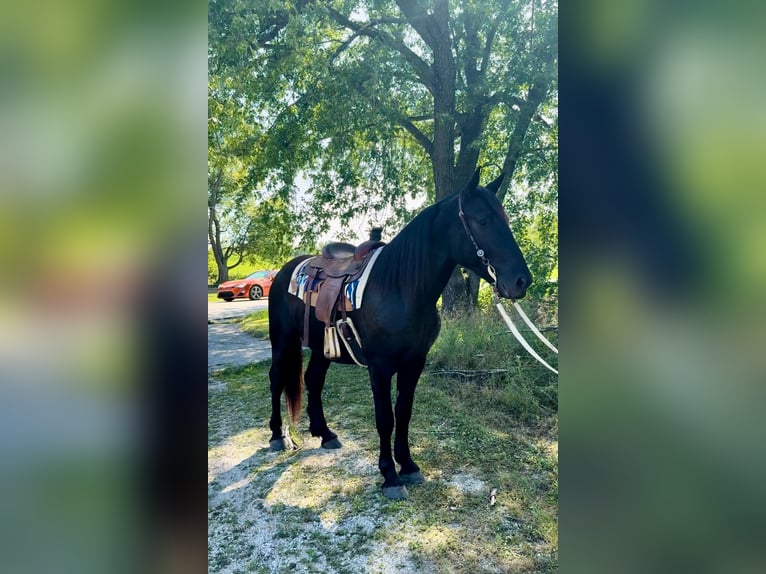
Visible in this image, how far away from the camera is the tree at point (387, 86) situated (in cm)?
481

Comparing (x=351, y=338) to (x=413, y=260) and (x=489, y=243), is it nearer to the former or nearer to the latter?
(x=413, y=260)

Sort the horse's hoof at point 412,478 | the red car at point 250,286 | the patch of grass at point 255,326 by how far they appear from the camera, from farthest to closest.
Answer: the patch of grass at point 255,326, the red car at point 250,286, the horse's hoof at point 412,478

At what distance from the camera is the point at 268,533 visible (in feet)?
7.93

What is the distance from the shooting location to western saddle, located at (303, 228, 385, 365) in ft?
9.51

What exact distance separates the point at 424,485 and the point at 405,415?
51 cm

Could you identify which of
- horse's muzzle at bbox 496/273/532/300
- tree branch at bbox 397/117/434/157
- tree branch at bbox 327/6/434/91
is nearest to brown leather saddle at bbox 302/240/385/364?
horse's muzzle at bbox 496/273/532/300

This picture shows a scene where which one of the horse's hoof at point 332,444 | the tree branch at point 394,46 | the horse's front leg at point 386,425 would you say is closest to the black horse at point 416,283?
the horse's front leg at point 386,425

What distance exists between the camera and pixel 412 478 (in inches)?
113

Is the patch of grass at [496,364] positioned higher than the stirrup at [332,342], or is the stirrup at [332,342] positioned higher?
the stirrup at [332,342]
